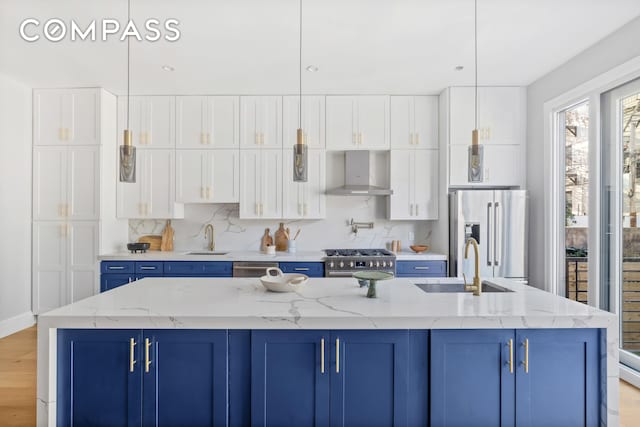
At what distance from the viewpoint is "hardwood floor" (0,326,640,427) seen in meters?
2.53

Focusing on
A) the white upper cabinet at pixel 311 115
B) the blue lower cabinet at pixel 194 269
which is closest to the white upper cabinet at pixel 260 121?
the white upper cabinet at pixel 311 115

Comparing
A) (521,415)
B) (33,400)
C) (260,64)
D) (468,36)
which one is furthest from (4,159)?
(521,415)

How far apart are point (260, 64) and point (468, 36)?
1.89m

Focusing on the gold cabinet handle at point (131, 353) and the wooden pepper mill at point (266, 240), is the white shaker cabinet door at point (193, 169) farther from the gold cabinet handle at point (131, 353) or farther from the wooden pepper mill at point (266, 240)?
the gold cabinet handle at point (131, 353)

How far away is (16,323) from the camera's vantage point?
166 inches

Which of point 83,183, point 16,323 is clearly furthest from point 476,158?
point 16,323

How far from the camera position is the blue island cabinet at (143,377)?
73.9 inches

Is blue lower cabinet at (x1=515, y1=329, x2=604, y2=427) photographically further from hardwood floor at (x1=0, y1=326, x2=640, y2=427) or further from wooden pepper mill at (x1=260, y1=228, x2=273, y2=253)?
wooden pepper mill at (x1=260, y1=228, x2=273, y2=253)

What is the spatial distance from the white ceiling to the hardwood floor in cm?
279

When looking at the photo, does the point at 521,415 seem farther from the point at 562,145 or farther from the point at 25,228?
the point at 25,228

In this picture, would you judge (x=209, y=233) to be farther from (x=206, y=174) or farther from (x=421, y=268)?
(x=421, y=268)

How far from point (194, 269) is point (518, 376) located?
132 inches

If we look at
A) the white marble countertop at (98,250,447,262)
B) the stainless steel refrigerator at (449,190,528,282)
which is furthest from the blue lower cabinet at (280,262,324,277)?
the stainless steel refrigerator at (449,190,528,282)

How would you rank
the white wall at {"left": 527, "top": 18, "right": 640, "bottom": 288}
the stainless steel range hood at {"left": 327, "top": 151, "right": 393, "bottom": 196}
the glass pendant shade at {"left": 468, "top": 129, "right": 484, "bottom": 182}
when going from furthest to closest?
the stainless steel range hood at {"left": 327, "top": 151, "right": 393, "bottom": 196}, the white wall at {"left": 527, "top": 18, "right": 640, "bottom": 288}, the glass pendant shade at {"left": 468, "top": 129, "right": 484, "bottom": 182}
